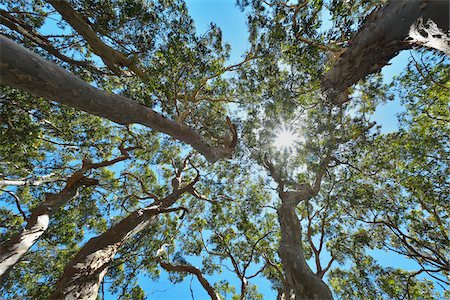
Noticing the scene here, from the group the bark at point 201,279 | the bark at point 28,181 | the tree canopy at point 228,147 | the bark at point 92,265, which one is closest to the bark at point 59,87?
the tree canopy at point 228,147

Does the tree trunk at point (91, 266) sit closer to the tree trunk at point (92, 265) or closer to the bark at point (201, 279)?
the tree trunk at point (92, 265)

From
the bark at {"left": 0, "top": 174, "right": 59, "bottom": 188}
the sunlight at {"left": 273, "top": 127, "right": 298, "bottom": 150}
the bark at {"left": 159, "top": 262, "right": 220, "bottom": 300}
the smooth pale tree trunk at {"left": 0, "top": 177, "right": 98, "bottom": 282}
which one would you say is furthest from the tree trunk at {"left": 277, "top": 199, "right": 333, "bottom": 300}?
the bark at {"left": 0, "top": 174, "right": 59, "bottom": 188}

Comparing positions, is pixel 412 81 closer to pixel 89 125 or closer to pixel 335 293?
pixel 335 293

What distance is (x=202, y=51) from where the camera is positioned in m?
6.16

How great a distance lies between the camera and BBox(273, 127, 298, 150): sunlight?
25.1 ft

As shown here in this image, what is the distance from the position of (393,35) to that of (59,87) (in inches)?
169

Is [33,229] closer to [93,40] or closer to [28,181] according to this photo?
[28,181]

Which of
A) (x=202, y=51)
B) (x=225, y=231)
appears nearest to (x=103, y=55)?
(x=202, y=51)

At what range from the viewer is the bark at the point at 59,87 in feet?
6.34

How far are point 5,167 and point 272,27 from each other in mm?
12039

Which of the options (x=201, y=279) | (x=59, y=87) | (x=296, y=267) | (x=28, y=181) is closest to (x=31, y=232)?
(x=28, y=181)

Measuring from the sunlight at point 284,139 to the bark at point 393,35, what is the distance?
143 inches

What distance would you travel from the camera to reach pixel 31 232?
5266mm

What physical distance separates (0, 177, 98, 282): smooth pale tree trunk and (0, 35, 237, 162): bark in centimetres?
440
